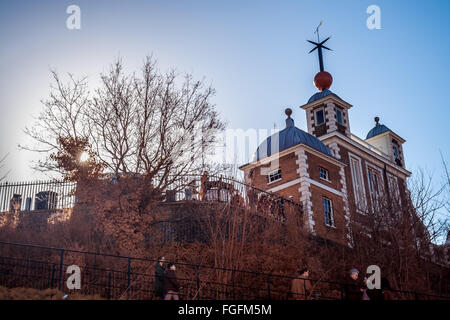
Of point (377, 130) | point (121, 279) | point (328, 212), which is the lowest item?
point (121, 279)

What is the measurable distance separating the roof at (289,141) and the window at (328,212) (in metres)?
3.59

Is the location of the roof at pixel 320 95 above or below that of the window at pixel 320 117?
above

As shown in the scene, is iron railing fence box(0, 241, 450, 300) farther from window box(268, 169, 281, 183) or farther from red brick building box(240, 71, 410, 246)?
window box(268, 169, 281, 183)

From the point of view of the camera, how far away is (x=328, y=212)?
31125mm

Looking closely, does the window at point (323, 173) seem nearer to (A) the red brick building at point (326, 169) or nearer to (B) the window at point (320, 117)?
(A) the red brick building at point (326, 169)

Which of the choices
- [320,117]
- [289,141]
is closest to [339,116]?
[320,117]

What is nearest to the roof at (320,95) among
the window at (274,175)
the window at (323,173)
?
the window at (323,173)

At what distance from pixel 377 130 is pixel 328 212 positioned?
18.3 meters

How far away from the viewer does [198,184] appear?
73.5 feet

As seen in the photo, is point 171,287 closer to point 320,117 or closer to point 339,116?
point 320,117

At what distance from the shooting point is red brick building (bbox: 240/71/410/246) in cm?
2916

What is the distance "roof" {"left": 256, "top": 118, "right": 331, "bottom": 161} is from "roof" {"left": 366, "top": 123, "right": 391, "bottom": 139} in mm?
13472

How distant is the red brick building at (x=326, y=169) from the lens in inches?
1148
